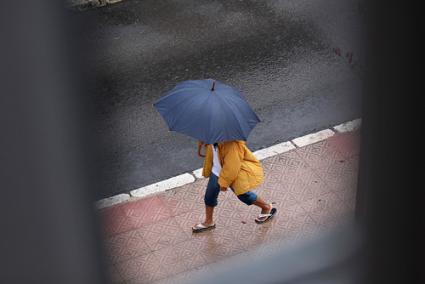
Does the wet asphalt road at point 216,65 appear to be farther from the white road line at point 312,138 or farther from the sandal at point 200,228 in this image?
the sandal at point 200,228

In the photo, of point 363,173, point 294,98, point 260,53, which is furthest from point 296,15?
point 363,173

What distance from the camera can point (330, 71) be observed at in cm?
934

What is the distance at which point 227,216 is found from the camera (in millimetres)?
7301

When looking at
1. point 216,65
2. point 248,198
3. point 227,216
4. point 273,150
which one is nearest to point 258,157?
point 273,150

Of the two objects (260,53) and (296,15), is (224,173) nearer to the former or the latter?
(260,53)

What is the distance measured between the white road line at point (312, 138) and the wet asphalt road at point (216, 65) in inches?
4.3

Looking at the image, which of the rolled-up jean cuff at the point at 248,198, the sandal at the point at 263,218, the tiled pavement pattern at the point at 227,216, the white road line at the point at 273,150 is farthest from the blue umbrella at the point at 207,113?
the white road line at the point at 273,150

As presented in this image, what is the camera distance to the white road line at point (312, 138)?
8234 mm

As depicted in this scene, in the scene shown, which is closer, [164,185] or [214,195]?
[214,195]

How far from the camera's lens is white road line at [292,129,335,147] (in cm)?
823

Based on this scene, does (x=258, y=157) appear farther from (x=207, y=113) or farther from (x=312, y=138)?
(x=207, y=113)

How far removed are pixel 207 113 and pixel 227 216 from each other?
126 cm

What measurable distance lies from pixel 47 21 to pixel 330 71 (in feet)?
28.7

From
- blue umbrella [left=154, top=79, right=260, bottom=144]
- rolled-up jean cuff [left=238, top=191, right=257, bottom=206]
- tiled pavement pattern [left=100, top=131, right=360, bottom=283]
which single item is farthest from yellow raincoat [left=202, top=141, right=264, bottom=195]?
tiled pavement pattern [left=100, top=131, right=360, bottom=283]
